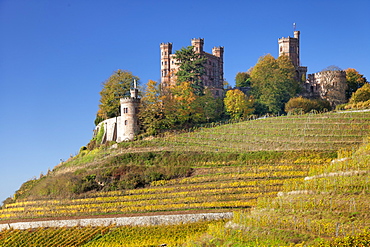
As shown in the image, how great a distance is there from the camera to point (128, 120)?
62375 millimetres

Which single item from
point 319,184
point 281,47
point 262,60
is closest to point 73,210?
point 319,184

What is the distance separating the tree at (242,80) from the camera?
289 ft

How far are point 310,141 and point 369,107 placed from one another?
17.2 m

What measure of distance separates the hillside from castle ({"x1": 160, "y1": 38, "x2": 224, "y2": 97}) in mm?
23021

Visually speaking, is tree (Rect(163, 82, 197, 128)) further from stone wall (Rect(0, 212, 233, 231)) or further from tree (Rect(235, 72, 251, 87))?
stone wall (Rect(0, 212, 233, 231))

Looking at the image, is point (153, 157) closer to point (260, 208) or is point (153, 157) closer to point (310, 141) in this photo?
point (310, 141)

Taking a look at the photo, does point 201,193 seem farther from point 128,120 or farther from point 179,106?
point 179,106

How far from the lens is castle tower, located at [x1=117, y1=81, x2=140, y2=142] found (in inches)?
2438

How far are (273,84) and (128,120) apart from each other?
2460 centimetres

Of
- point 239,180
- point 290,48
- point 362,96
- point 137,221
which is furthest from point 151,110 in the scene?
point 290,48

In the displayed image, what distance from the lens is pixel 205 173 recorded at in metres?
46.9

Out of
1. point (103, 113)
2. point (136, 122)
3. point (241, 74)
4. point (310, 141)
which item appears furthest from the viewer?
point (241, 74)

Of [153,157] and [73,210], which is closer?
[73,210]

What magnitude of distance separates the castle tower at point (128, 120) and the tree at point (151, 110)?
0.75 meters
